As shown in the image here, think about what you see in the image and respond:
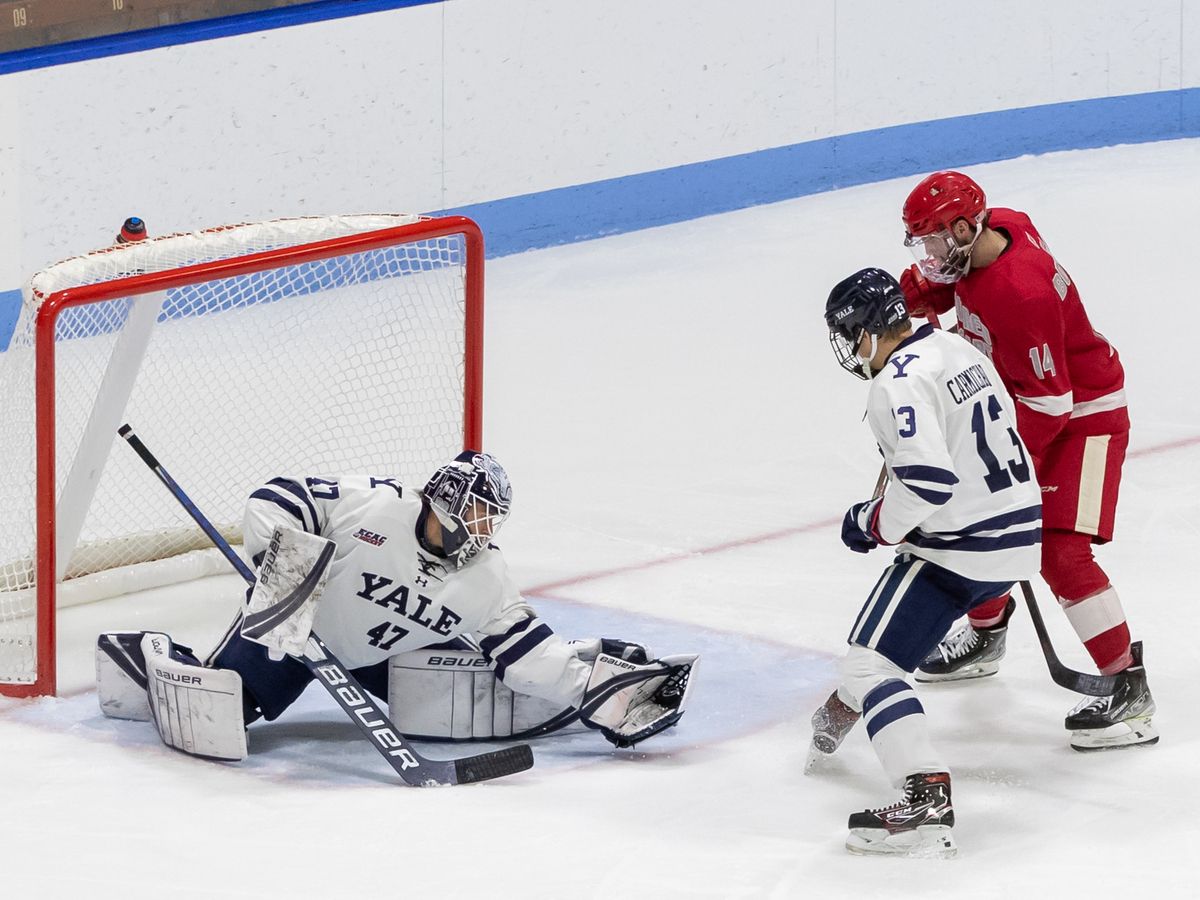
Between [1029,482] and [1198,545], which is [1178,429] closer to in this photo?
→ [1198,545]

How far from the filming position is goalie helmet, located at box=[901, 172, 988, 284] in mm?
3719

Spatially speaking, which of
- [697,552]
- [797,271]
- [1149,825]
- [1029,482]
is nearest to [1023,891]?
[1149,825]

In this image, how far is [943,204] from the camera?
371 centimetres

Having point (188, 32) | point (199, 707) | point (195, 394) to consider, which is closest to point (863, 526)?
point (199, 707)

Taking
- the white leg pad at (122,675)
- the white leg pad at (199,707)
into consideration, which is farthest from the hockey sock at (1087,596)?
the white leg pad at (122,675)

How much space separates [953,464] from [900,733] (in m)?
0.46

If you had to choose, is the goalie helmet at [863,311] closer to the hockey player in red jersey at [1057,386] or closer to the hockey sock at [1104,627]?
the hockey player in red jersey at [1057,386]

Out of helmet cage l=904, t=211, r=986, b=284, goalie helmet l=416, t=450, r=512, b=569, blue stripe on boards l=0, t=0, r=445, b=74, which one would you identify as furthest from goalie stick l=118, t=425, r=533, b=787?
blue stripe on boards l=0, t=0, r=445, b=74

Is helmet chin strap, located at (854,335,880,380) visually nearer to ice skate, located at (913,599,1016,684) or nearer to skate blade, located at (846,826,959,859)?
skate blade, located at (846,826,959,859)

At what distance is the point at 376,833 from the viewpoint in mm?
3359

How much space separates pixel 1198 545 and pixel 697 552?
1.25 meters

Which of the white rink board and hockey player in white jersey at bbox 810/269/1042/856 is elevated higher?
the white rink board

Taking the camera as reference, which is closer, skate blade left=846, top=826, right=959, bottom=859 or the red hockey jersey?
skate blade left=846, top=826, right=959, bottom=859

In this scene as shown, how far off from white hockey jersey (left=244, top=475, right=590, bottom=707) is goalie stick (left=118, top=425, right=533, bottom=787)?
4.0 inches
